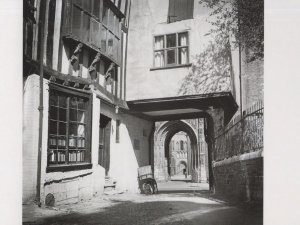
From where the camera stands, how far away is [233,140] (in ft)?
11.2

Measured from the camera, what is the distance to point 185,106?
174 inches

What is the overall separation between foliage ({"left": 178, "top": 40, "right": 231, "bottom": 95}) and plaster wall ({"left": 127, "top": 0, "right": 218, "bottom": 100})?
76mm

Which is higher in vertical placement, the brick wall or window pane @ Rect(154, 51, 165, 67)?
window pane @ Rect(154, 51, 165, 67)

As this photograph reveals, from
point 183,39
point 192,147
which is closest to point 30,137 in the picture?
point 183,39

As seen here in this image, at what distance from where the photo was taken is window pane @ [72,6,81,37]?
11.4 ft

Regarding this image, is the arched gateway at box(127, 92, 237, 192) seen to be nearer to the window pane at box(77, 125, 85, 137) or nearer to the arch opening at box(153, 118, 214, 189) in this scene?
the arch opening at box(153, 118, 214, 189)

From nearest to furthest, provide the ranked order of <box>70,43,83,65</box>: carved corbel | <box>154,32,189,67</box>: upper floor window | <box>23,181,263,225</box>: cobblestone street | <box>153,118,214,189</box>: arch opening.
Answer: <box>23,181,263,225</box>: cobblestone street, <box>70,43,83,65</box>: carved corbel, <box>154,32,189,67</box>: upper floor window, <box>153,118,214,189</box>: arch opening

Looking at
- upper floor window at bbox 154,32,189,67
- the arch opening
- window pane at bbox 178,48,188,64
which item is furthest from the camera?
the arch opening

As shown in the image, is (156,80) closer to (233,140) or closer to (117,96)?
Answer: (117,96)

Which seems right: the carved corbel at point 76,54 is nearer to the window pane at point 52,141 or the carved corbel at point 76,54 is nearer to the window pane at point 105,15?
the window pane at point 105,15

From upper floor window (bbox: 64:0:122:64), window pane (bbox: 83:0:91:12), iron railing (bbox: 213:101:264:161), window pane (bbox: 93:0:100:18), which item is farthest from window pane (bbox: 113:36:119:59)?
iron railing (bbox: 213:101:264:161)

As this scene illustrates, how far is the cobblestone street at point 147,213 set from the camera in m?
2.94

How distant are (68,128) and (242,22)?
78.6 inches
